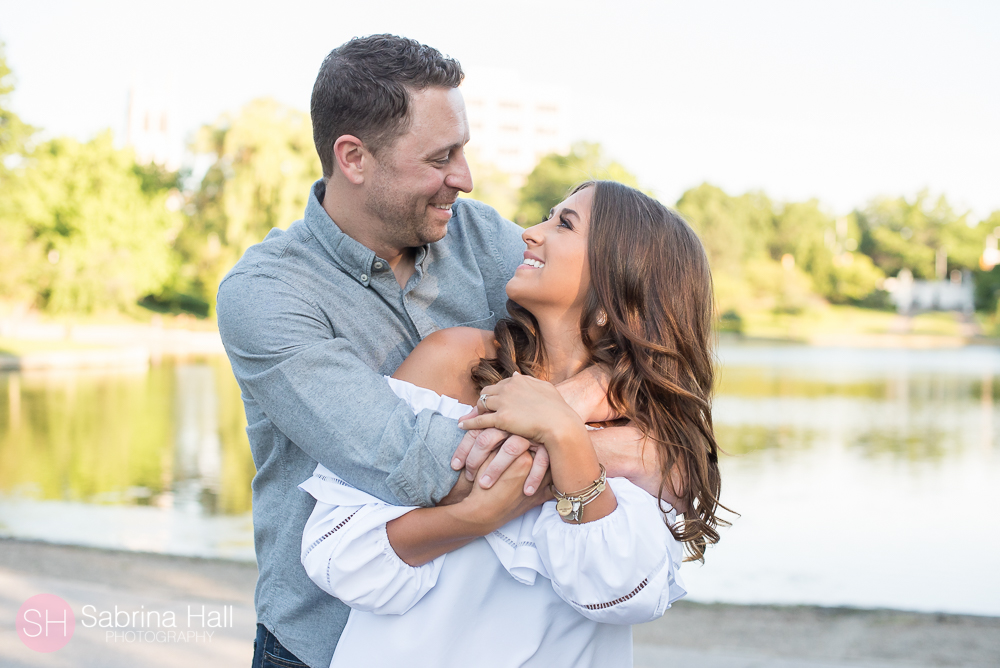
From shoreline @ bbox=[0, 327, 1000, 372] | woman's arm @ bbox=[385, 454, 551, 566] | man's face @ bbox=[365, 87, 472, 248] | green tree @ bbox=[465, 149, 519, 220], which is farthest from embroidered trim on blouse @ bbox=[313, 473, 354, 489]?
green tree @ bbox=[465, 149, 519, 220]

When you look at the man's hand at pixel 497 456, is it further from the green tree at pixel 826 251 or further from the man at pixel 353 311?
the green tree at pixel 826 251

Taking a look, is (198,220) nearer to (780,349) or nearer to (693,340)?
(780,349)

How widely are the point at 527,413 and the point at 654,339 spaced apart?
42 cm

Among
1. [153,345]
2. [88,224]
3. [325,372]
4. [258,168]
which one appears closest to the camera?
[325,372]

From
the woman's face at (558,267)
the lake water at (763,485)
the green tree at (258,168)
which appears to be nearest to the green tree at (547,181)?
the green tree at (258,168)

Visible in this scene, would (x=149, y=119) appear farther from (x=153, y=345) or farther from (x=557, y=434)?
(x=557, y=434)

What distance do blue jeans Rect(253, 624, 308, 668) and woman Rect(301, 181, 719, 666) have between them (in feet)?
0.69

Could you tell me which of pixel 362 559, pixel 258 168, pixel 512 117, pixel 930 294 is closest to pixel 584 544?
pixel 362 559

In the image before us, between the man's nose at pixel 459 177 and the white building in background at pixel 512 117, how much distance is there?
90.2 metres

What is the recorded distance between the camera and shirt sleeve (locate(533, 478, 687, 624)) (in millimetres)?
1531

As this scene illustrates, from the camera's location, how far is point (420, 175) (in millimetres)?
2016

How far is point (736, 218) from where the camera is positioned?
2314 inches

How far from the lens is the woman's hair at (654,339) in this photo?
5.93ft

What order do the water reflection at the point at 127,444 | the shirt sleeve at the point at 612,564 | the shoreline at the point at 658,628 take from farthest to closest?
the water reflection at the point at 127,444
the shoreline at the point at 658,628
the shirt sleeve at the point at 612,564
